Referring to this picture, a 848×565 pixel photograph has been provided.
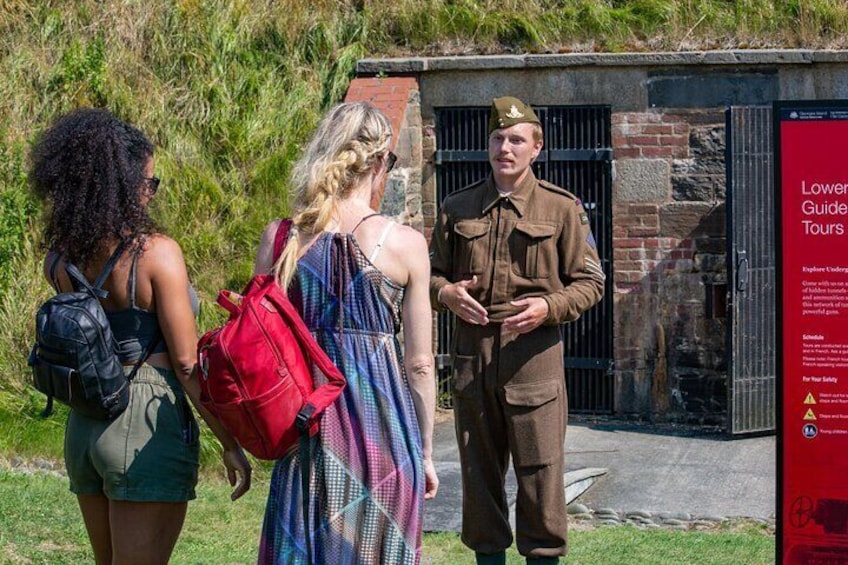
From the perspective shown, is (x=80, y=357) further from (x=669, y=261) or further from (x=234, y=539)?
(x=669, y=261)

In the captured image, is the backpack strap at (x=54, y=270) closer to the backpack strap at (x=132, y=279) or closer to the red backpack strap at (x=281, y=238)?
the backpack strap at (x=132, y=279)

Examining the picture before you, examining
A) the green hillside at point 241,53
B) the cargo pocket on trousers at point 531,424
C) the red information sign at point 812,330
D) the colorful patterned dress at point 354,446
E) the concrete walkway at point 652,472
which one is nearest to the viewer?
the colorful patterned dress at point 354,446

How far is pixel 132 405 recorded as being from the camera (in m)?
3.86

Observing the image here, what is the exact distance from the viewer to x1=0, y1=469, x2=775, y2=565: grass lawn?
19.9 ft

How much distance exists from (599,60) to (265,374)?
6720 mm

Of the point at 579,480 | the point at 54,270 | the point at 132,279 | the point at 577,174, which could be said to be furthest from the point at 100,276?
the point at 577,174

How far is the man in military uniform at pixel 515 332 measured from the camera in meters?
5.11

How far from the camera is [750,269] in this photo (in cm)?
948

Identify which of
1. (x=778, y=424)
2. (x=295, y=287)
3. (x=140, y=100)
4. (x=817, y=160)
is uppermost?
(x=140, y=100)

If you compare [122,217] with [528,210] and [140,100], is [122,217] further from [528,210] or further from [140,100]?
[140,100]

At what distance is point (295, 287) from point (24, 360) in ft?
17.0

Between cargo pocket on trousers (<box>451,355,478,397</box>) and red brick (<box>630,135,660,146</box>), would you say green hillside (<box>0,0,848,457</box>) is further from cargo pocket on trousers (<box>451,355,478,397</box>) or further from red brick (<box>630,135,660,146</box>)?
cargo pocket on trousers (<box>451,355,478,397</box>)

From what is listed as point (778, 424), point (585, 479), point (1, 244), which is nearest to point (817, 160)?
point (778, 424)

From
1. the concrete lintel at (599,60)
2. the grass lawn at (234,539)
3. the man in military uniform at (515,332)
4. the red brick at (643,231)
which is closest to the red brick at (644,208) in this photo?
the red brick at (643,231)
